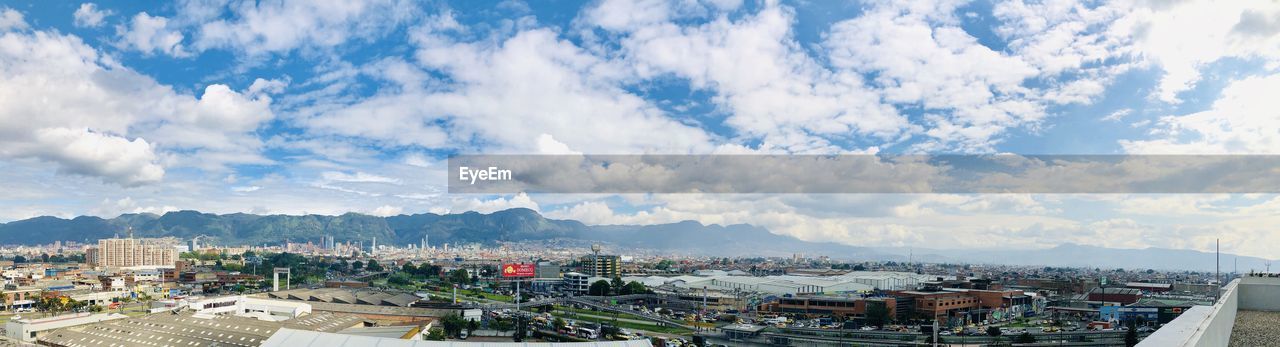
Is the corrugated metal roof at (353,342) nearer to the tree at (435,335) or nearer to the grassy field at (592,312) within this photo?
the tree at (435,335)

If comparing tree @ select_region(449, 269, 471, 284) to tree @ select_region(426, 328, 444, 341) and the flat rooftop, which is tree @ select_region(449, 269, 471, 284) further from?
the flat rooftop

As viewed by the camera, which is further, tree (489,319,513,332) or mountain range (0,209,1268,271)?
mountain range (0,209,1268,271)

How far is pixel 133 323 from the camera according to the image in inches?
561

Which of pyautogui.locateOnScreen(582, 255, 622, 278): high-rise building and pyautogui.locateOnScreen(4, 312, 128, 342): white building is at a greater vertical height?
pyautogui.locateOnScreen(4, 312, 128, 342): white building

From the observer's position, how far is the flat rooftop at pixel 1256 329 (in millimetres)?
3701

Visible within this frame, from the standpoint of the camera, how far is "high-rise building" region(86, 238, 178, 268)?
4956 cm

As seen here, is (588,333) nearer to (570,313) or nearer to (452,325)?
(452,325)

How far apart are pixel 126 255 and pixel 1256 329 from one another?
196ft

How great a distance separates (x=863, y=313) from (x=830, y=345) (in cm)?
688

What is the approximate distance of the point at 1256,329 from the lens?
422 cm

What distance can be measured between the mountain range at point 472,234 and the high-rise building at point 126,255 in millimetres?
72142

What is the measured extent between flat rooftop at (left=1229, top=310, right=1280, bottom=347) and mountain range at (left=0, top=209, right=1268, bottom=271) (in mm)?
130626

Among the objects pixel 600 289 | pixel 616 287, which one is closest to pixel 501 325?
pixel 600 289

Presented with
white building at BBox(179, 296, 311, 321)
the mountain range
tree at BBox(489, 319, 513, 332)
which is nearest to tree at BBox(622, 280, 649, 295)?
tree at BBox(489, 319, 513, 332)
